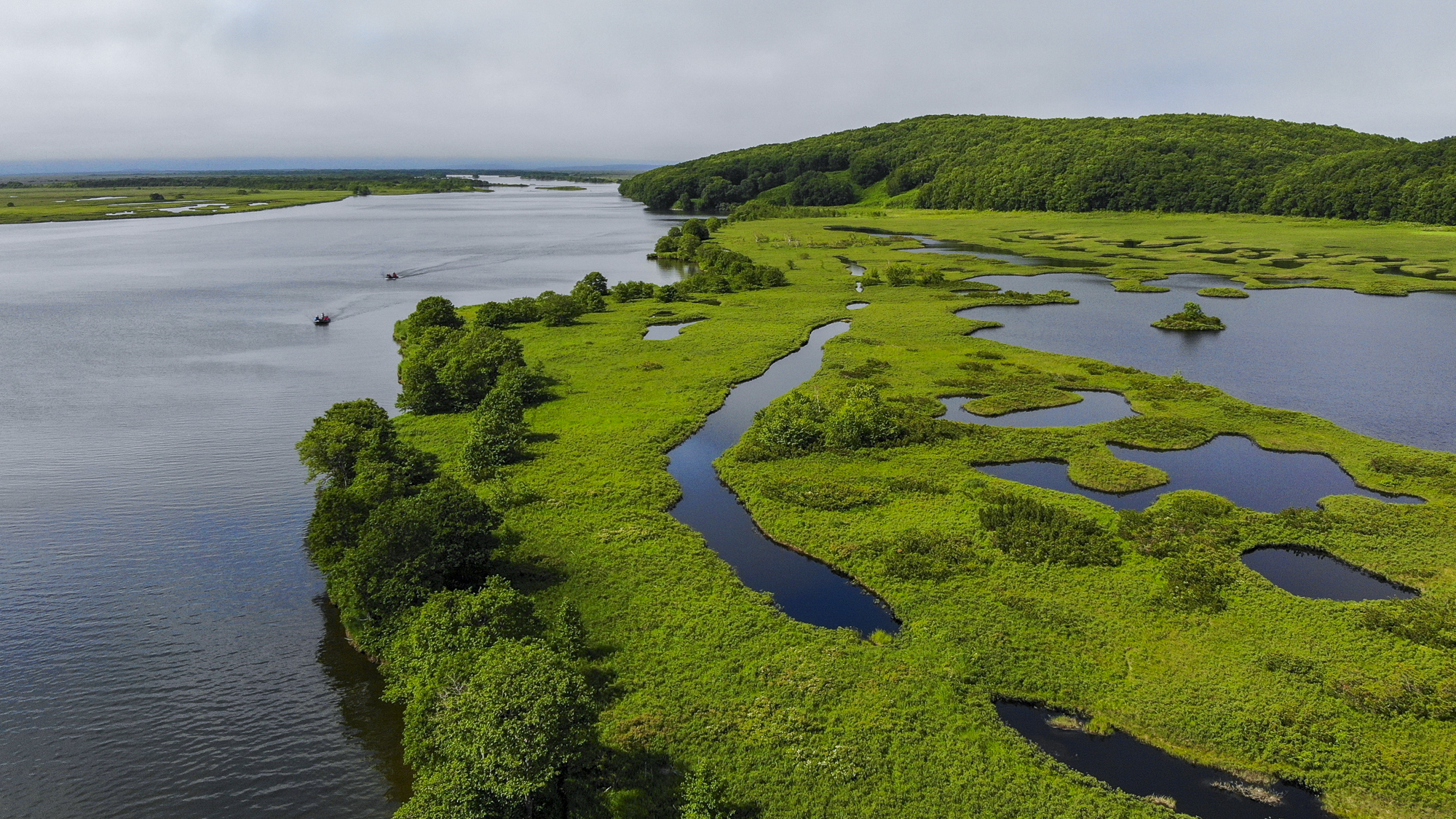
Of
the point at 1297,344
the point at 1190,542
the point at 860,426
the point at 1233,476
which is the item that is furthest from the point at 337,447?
the point at 1297,344

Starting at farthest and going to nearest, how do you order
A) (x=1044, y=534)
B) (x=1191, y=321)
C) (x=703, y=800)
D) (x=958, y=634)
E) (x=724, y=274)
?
(x=724, y=274) → (x=1191, y=321) → (x=1044, y=534) → (x=958, y=634) → (x=703, y=800)

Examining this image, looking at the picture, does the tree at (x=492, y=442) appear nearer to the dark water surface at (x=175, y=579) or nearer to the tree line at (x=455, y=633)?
the tree line at (x=455, y=633)

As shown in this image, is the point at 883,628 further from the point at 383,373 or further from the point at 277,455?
the point at 383,373

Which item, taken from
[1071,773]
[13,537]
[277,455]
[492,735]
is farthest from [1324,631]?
[13,537]

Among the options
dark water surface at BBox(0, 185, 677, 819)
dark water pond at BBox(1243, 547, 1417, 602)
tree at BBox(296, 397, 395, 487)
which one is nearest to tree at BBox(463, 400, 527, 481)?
tree at BBox(296, 397, 395, 487)

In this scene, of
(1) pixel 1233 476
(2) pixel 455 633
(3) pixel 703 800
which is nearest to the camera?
(3) pixel 703 800

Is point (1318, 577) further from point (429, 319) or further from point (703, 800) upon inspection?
point (429, 319)

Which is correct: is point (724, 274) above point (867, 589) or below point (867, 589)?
above
